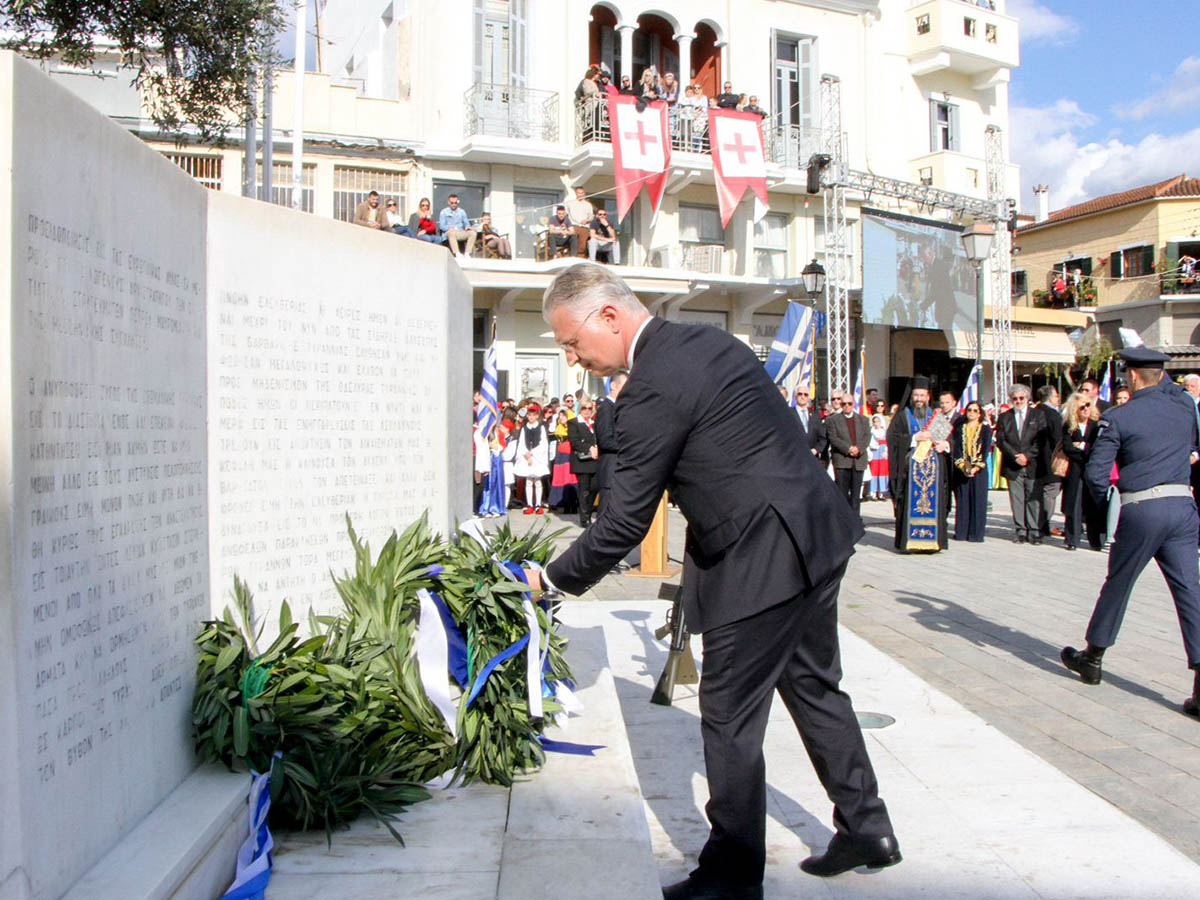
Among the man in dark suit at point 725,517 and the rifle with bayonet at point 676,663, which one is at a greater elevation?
the man in dark suit at point 725,517

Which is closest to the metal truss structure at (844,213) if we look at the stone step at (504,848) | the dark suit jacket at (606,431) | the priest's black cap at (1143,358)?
the dark suit jacket at (606,431)

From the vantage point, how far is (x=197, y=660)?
3.37m

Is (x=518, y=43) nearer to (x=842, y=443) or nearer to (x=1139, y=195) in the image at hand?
(x=842, y=443)

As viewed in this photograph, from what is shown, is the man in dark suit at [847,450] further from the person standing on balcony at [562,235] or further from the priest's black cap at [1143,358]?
the person standing on balcony at [562,235]

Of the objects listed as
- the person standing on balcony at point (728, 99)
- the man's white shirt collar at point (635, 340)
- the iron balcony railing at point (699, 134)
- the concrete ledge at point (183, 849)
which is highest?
the person standing on balcony at point (728, 99)

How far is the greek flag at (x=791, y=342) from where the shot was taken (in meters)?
15.3

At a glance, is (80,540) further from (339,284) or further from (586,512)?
(586,512)

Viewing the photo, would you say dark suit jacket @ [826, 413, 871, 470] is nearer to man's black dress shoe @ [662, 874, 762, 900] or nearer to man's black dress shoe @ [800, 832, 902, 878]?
man's black dress shoe @ [800, 832, 902, 878]

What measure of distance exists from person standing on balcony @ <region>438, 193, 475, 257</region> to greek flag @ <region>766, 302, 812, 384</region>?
876 cm

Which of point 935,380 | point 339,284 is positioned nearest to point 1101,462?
point 339,284

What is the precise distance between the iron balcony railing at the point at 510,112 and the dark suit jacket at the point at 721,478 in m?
20.9

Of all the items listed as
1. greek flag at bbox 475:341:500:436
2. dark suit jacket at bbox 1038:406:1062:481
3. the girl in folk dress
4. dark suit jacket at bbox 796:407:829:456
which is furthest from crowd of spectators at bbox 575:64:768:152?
dark suit jacket at bbox 1038:406:1062:481

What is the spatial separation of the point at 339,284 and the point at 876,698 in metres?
3.95

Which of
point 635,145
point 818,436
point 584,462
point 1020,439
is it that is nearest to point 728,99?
point 635,145
